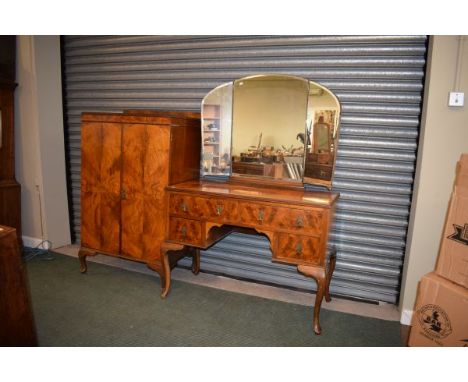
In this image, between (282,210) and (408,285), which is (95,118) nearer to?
(282,210)

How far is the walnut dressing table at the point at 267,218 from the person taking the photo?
8.02ft

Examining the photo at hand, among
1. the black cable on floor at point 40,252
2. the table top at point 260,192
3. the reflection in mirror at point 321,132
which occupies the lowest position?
the black cable on floor at point 40,252

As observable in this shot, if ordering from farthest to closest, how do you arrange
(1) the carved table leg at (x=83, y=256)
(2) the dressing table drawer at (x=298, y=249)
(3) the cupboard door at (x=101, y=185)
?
(1) the carved table leg at (x=83, y=256)
(3) the cupboard door at (x=101, y=185)
(2) the dressing table drawer at (x=298, y=249)

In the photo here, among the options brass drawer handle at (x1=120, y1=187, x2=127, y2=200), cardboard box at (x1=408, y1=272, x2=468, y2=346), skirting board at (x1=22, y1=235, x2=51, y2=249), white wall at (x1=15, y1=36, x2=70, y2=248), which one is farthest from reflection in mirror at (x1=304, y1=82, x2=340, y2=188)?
skirting board at (x1=22, y1=235, x2=51, y2=249)

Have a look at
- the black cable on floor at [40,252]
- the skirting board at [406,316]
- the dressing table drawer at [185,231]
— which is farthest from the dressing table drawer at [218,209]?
the black cable on floor at [40,252]

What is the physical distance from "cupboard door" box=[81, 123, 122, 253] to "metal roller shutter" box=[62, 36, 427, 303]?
2.48ft

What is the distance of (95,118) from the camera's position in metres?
3.10

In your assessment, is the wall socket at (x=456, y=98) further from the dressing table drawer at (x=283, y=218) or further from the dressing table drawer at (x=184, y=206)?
the dressing table drawer at (x=184, y=206)

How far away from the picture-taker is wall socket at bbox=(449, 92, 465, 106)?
7.73 feet

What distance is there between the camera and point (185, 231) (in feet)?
9.30

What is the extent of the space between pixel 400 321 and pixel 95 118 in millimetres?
3132

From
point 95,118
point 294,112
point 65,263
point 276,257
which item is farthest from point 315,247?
point 65,263

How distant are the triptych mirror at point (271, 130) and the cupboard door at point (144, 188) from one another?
0.51 metres

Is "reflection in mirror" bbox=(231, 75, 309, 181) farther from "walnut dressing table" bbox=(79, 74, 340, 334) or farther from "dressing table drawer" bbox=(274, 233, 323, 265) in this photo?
"dressing table drawer" bbox=(274, 233, 323, 265)
